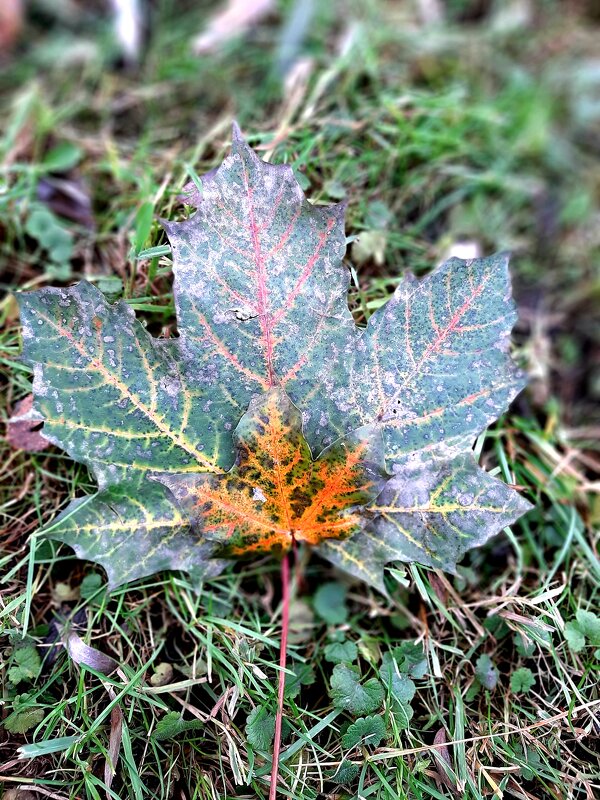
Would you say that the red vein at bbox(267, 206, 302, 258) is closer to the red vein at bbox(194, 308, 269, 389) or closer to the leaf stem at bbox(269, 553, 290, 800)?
the red vein at bbox(194, 308, 269, 389)

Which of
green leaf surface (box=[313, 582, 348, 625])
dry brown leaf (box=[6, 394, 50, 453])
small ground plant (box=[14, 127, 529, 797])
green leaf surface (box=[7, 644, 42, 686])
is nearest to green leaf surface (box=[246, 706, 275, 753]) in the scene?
small ground plant (box=[14, 127, 529, 797])

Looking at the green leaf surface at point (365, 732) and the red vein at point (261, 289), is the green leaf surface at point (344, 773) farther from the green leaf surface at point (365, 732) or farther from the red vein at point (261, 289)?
the red vein at point (261, 289)

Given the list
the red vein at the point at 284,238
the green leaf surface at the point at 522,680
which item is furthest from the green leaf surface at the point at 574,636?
the red vein at the point at 284,238

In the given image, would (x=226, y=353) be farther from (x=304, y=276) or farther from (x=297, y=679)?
(x=297, y=679)

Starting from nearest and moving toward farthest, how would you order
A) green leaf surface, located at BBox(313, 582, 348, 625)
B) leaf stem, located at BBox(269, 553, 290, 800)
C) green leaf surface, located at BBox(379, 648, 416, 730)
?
leaf stem, located at BBox(269, 553, 290, 800), green leaf surface, located at BBox(379, 648, 416, 730), green leaf surface, located at BBox(313, 582, 348, 625)

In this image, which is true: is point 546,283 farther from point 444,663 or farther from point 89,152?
point 89,152

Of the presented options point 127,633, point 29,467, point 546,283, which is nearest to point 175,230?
point 29,467
